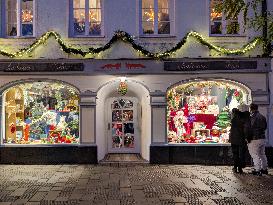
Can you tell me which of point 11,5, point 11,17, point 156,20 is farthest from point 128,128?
point 11,5

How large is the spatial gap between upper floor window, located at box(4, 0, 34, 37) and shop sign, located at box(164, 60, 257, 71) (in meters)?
4.80

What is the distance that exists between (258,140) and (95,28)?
6546mm

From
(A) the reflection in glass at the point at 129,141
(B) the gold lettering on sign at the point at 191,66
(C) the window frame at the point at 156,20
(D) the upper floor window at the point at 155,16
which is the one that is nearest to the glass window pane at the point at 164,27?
(D) the upper floor window at the point at 155,16

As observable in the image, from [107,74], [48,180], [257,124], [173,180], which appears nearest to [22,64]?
[107,74]

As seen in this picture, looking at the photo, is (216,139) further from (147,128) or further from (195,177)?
(195,177)

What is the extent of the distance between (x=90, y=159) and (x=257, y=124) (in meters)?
5.64

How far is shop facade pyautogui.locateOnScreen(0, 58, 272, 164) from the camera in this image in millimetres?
15555

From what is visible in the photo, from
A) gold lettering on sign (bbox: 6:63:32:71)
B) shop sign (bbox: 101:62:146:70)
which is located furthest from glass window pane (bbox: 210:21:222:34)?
gold lettering on sign (bbox: 6:63:32:71)

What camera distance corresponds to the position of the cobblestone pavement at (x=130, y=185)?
9.74 m

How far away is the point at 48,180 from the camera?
12227 millimetres

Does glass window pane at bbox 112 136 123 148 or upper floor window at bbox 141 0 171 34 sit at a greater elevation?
upper floor window at bbox 141 0 171 34

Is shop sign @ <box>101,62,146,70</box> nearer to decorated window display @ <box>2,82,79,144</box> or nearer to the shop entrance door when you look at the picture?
decorated window display @ <box>2,82,79,144</box>

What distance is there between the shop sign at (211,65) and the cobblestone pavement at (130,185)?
3.18 meters

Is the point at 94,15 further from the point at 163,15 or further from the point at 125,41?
the point at 163,15
